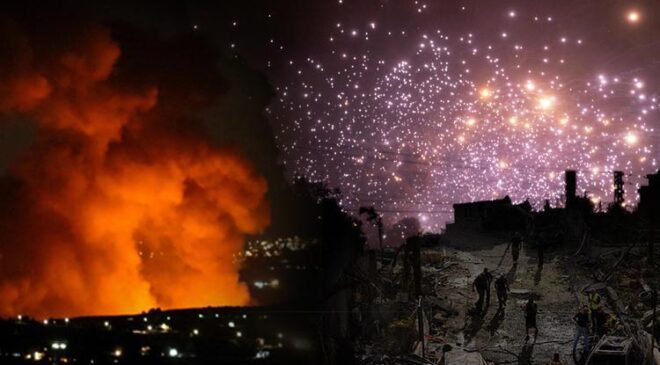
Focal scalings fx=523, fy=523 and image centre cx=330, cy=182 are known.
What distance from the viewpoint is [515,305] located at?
1977 cm

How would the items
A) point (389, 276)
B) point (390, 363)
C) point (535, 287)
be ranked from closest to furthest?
point (390, 363)
point (535, 287)
point (389, 276)

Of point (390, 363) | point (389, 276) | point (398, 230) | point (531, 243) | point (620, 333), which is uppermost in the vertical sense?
point (398, 230)

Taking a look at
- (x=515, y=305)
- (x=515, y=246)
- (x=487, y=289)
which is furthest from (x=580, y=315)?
(x=515, y=246)

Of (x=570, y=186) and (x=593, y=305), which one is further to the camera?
(x=570, y=186)

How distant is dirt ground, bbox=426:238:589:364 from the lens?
16.5 meters

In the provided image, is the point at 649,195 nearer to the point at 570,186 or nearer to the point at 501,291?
the point at 570,186

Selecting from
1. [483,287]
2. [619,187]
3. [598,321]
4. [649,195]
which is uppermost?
[619,187]

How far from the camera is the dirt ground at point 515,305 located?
54.1 ft

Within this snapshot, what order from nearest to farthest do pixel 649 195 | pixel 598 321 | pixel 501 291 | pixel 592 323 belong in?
1. pixel 598 321
2. pixel 592 323
3. pixel 501 291
4. pixel 649 195

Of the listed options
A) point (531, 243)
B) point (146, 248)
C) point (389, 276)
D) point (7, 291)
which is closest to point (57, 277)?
point (7, 291)

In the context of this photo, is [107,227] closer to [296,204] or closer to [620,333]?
[296,204]

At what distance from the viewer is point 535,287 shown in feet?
70.3

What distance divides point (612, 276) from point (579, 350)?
6976 millimetres

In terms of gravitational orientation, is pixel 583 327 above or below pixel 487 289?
below
